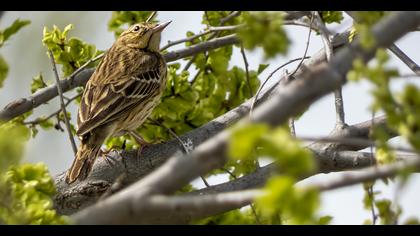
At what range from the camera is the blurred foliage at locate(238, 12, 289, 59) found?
304 cm

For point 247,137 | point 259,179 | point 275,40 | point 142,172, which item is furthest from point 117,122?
point 247,137

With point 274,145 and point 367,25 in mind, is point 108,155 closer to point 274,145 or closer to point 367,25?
point 367,25

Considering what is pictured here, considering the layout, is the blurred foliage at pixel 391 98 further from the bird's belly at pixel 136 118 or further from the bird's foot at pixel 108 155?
the bird's belly at pixel 136 118

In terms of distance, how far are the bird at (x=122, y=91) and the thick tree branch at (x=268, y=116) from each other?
3.03 m

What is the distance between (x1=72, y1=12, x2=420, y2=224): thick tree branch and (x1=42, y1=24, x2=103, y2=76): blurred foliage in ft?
12.3

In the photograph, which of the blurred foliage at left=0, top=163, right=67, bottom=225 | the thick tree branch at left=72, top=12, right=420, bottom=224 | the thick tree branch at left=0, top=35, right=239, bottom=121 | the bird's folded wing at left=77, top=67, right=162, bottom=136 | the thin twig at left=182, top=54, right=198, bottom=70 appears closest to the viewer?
the thick tree branch at left=72, top=12, right=420, bottom=224

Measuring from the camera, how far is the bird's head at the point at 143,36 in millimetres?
8086

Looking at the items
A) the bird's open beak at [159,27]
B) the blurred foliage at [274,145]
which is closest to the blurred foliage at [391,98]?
the blurred foliage at [274,145]

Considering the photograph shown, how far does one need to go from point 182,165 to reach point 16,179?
1.62 metres

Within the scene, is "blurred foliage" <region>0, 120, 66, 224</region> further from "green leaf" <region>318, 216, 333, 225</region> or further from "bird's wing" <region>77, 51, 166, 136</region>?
"bird's wing" <region>77, 51, 166, 136</region>

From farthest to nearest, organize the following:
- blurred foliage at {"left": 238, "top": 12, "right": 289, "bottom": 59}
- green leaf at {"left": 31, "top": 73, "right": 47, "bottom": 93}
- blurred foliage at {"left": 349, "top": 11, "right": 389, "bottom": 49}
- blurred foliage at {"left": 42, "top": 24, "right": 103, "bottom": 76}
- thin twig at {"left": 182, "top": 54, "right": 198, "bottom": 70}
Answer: thin twig at {"left": 182, "top": 54, "right": 198, "bottom": 70} → green leaf at {"left": 31, "top": 73, "right": 47, "bottom": 93} → blurred foliage at {"left": 42, "top": 24, "right": 103, "bottom": 76} → blurred foliage at {"left": 238, "top": 12, "right": 289, "bottom": 59} → blurred foliage at {"left": 349, "top": 11, "right": 389, "bottom": 49}

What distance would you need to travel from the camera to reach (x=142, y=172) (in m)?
5.84

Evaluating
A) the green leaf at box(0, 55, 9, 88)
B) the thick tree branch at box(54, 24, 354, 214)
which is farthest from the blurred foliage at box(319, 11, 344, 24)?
the green leaf at box(0, 55, 9, 88)

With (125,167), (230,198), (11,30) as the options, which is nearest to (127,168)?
(125,167)
